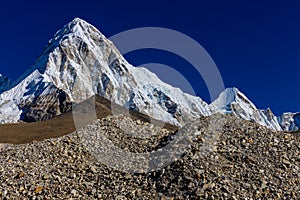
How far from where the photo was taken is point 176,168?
12.7m

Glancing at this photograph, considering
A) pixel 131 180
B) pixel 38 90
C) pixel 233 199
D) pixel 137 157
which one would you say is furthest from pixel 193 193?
pixel 38 90

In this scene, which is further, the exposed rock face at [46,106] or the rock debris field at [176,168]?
the exposed rock face at [46,106]

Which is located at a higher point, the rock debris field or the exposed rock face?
the exposed rock face

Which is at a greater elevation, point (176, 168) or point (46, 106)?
point (46, 106)

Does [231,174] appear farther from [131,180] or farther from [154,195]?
[131,180]

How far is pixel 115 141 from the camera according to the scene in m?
16.3

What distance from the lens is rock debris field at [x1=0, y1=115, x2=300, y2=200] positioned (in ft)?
38.4

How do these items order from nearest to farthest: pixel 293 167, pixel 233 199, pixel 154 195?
1. pixel 233 199
2. pixel 154 195
3. pixel 293 167

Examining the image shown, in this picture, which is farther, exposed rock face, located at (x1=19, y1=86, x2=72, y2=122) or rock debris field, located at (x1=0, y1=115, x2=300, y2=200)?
exposed rock face, located at (x1=19, y1=86, x2=72, y2=122)

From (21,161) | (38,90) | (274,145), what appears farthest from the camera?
(38,90)

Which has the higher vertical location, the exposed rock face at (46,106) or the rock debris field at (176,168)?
the exposed rock face at (46,106)

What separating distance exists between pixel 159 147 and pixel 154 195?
3225 mm

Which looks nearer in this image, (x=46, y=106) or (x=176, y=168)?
(x=176, y=168)

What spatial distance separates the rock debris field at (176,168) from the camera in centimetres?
1170
